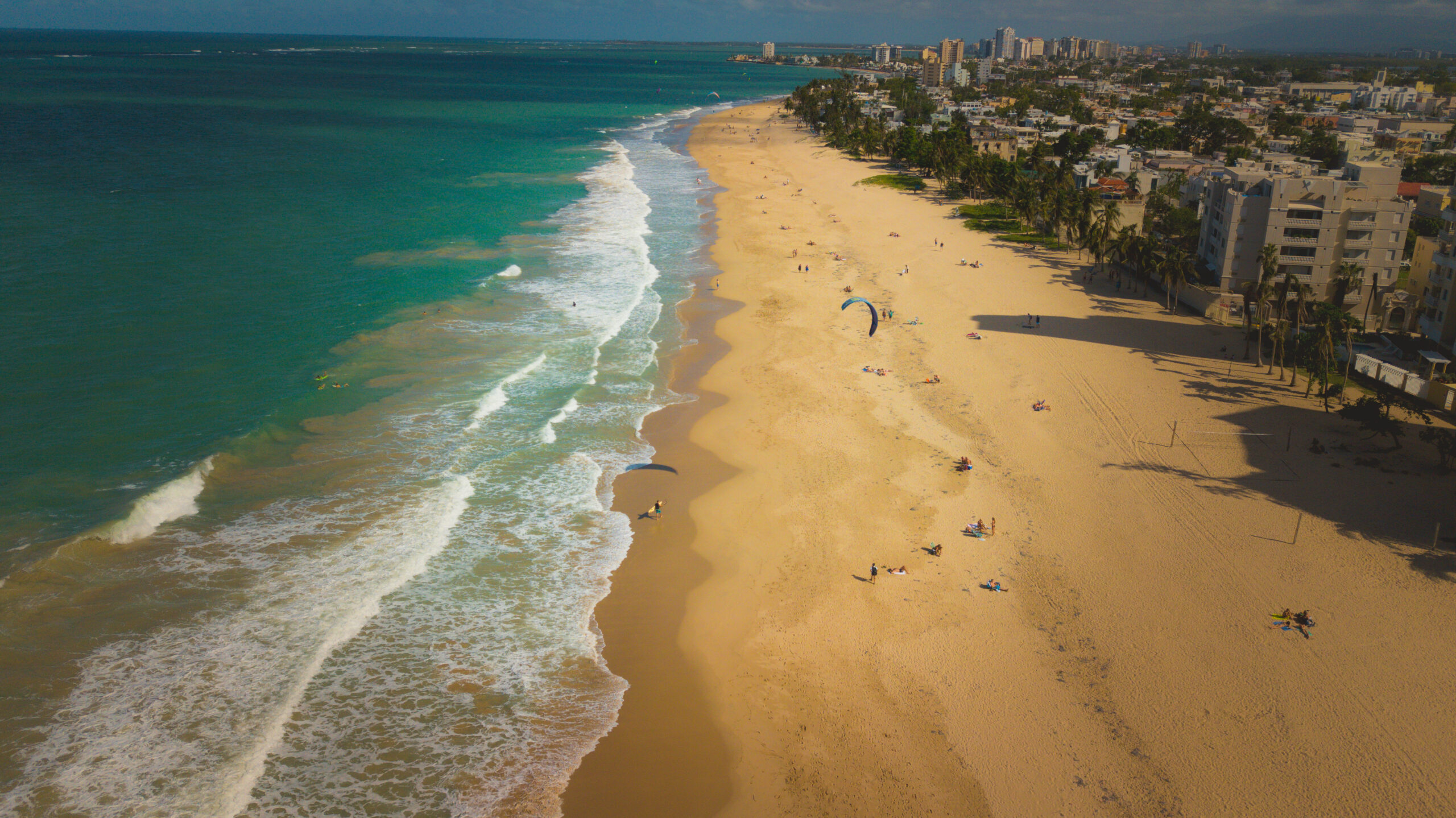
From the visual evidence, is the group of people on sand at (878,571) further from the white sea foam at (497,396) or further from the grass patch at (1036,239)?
the grass patch at (1036,239)

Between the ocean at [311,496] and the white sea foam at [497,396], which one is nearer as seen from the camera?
the ocean at [311,496]

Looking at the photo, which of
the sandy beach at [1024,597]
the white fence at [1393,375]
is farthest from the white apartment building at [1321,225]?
the white fence at [1393,375]

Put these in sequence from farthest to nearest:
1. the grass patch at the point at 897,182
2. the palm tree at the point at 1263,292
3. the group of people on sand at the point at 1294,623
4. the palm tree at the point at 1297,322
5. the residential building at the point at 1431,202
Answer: the grass patch at the point at 897,182 → the residential building at the point at 1431,202 → the palm tree at the point at 1263,292 → the palm tree at the point at 1297,322 → the group of people on sand at the point at 1294,623

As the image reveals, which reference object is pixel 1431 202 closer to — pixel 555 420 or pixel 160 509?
pixel 555 420

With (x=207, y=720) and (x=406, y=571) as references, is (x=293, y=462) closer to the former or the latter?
(x=406, y=571)

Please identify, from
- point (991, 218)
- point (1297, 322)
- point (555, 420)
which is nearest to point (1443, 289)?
point (1297, 322)

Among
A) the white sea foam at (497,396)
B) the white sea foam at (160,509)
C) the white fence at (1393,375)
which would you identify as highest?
the white fence at (1393,375)

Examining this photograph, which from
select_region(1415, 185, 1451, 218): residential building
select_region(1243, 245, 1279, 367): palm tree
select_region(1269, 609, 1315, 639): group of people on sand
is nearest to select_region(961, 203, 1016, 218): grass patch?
select_region(1415, 185, 1451, 218): residential building

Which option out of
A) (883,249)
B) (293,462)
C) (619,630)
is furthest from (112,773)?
(883,249)
